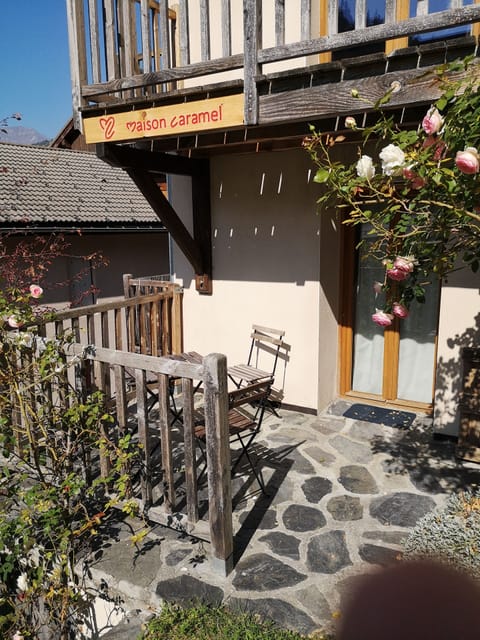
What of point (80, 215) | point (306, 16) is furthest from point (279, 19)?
point (80, 215)

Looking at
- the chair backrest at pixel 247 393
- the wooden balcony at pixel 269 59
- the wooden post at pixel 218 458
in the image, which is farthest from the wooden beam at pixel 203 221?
the wooden post at pixel 218 458

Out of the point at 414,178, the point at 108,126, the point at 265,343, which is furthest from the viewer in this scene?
the point at 265,343

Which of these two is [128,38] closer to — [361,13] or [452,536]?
[361,13]

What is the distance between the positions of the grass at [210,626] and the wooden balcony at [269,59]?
331 cm

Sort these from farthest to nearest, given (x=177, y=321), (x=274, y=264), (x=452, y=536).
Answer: (x=177, y=321), (x=274, y=264), (x=452, y=536)

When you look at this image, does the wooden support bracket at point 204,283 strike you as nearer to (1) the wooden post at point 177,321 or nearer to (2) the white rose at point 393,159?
(1) the wooden post at point 177,321

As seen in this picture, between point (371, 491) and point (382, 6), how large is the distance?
175 inches

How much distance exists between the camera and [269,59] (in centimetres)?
359

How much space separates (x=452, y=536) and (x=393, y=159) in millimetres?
2360

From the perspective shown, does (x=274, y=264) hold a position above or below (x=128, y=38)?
below

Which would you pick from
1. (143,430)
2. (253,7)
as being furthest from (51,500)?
(253,7)

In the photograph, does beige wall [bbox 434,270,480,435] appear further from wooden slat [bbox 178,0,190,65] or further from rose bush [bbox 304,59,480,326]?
wooden slat [bbox 178,0,190,65]

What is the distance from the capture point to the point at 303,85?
3.63 metres

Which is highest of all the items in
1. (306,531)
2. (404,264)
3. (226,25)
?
(226,25)
